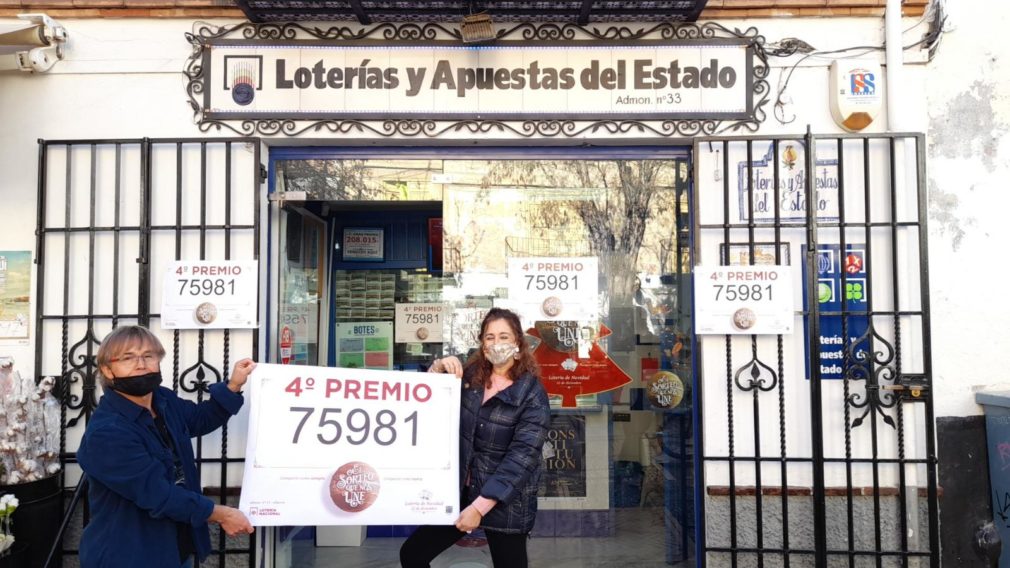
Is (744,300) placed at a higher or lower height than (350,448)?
higher

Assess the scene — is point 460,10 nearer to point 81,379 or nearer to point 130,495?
point 130,495

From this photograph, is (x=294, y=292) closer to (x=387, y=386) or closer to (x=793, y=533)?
(x=387, y=386)

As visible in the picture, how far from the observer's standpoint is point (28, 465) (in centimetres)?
366

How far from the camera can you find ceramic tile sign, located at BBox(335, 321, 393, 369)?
577 centimetres

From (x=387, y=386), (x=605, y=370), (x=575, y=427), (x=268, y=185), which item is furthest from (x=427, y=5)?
(x=575, y=427)

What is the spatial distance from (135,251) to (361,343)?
6.68ft

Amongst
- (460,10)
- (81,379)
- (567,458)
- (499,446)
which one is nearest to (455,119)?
(460,10)

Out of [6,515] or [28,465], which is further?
[28,465]

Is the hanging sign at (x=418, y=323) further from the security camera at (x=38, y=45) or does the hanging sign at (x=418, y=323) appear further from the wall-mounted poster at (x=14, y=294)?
the security camera at (x=38, y=45)

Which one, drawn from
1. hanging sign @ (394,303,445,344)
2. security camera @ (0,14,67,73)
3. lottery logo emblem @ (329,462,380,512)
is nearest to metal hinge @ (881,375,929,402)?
lottery logo emblem @ (329,462,380,512)

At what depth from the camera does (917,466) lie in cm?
404

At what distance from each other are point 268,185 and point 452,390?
6.53 ft

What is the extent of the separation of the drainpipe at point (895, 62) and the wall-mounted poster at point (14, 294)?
5406 millimetres

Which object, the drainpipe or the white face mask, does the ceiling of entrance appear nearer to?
the drainpipe
